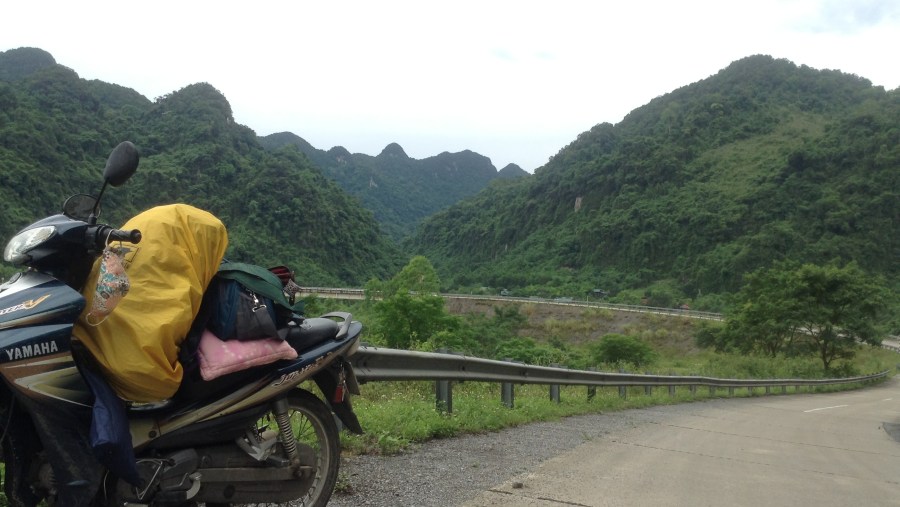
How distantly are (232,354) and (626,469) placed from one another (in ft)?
13.0

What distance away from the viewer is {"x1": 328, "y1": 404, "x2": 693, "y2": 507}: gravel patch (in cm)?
408

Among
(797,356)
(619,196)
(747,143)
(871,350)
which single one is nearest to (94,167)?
(797,356)

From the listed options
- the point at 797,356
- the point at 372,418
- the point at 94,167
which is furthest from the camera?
the point at 94,167

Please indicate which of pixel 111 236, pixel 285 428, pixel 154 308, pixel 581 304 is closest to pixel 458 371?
pixel 285 428

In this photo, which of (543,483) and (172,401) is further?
(543,483)

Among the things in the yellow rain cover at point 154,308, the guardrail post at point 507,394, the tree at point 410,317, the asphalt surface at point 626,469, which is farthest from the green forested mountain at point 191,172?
the yellow rain cover at point 154,308

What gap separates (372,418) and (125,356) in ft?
11.2

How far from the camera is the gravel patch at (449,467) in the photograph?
4078 millimetres

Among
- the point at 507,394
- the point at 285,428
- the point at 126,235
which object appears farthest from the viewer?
the point at 507,394

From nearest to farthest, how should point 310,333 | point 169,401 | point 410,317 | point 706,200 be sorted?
point 169,401
point 310,333
point 410,317
point 706,200

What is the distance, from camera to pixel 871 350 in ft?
158

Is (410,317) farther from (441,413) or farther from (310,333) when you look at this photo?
(310,333)

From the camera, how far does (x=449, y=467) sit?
501cm

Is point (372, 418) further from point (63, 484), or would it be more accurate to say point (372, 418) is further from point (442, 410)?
A: point (63, 484)
